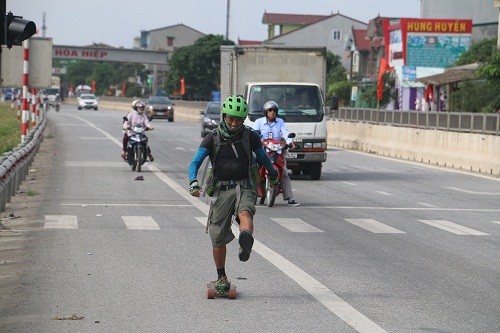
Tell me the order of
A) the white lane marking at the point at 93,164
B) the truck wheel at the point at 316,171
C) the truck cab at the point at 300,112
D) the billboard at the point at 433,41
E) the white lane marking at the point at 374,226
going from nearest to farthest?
the white lane marking at the point at 374,226 < the truck cab at the point at 300,112 < the truck wheel at the point at 316,171 < the white lane marking at the point at 93,164 < the billboard at the point at 433,41

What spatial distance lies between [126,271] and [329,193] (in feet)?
37.7

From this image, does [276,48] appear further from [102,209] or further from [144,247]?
[144,247]

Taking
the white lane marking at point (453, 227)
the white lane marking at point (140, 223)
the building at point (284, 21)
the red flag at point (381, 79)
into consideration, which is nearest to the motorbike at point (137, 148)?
the white lane marking at point (140, 223)

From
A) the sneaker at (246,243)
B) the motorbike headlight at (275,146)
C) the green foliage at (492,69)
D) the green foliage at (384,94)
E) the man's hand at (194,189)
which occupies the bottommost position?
the sneaker at (246,243)

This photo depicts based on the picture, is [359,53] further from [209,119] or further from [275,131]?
[275,131]

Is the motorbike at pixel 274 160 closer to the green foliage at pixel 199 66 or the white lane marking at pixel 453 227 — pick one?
the white lane marking at pixel 453 227

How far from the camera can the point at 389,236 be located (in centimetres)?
1537

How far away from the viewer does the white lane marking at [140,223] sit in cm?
1583

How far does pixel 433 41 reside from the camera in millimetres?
79938

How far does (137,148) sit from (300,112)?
382 centimetres

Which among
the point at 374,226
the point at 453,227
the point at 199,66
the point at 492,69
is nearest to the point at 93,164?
the point at 374,226

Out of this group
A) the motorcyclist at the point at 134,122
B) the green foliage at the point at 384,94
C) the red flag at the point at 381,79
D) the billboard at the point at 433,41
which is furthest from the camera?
the billboard at the point at 433,41

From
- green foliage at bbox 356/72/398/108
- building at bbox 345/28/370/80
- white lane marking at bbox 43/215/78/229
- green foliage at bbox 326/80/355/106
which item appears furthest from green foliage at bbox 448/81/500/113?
building at bbox 345/28/370/80

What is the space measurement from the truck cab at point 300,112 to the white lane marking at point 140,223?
873cm
